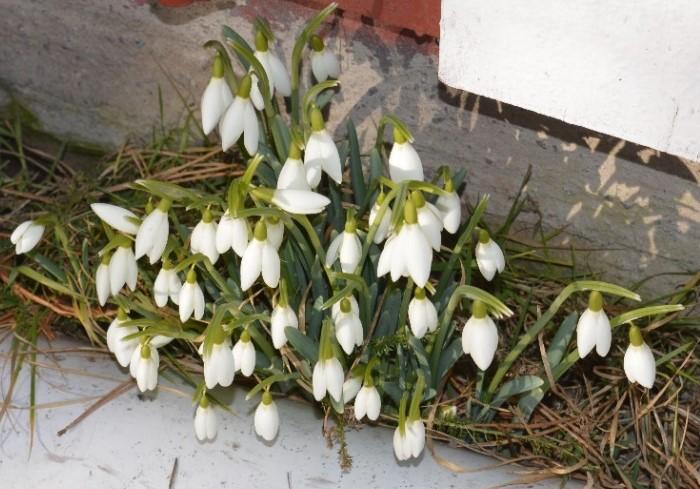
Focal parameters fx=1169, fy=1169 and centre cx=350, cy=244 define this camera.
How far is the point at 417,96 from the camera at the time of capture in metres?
2.01

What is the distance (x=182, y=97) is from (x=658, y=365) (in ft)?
3.34

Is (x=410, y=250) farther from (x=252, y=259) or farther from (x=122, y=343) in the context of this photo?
(x=122, y=343)

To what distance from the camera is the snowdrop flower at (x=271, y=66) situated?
1.80 meters

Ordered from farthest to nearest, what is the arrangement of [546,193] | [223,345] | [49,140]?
[49,140] < [546,193] < [223,345]

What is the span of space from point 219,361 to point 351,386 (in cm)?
22

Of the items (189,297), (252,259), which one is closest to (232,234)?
(252,259)

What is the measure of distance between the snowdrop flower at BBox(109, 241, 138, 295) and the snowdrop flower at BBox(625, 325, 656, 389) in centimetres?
74

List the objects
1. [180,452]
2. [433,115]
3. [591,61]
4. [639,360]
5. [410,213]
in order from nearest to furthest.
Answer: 1. [410,213]
2. [639,360]
3. [591,61]
4. [180,452]
5. [433,115]

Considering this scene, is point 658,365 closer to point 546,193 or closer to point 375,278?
point 546,193

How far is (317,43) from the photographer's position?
186 cm

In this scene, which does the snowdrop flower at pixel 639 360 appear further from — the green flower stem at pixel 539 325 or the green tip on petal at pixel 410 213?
the green tip on petal at pixel 410 213

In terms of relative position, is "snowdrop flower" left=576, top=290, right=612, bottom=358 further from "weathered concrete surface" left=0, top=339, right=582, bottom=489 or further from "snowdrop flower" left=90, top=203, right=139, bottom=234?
"snowdrop flower" left=90, top=203, right=139, bottom=234

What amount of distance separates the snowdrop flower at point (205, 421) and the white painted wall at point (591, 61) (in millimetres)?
644

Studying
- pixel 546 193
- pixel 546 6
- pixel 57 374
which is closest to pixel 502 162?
pixel 546 193
